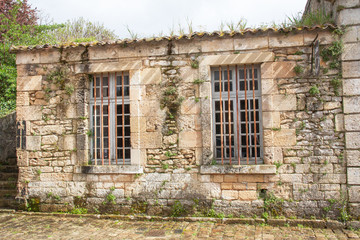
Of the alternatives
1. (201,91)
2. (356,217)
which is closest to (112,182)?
(201,91)

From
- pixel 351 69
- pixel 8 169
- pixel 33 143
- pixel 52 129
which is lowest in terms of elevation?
pixel 8 169

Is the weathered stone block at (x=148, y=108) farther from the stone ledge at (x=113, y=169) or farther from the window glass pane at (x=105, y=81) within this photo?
the stone ledge at (x=113, y=169)

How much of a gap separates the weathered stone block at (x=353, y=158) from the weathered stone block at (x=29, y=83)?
20.4 feet

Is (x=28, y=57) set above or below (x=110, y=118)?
above

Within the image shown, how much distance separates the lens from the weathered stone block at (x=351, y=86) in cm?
532

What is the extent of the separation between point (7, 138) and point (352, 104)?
8810 millimetres

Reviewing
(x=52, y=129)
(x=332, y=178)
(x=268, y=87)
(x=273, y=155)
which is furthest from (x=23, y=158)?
(x=332, y=178)

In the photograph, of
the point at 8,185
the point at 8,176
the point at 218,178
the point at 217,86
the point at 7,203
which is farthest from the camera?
the point at 8,176

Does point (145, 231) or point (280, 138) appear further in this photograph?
point (280, 138)

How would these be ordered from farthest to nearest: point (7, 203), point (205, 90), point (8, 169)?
point (8, 169) < point (7, 203) < point (205, 90)

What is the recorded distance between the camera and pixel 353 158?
5.29m

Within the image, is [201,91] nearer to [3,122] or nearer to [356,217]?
[356,217]

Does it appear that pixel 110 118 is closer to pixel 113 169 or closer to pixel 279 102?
pixel 113 169

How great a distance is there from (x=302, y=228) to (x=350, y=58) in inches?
121
